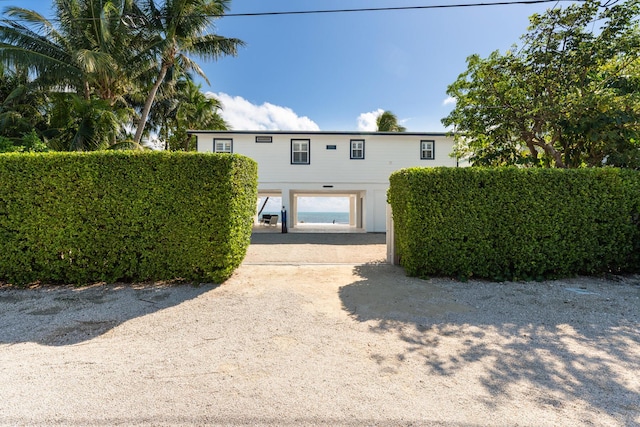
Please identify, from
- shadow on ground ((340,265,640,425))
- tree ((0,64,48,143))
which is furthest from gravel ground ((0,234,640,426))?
tree ((0,64,48,143))

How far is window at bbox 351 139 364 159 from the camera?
15320mm

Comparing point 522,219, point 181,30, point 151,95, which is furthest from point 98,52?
point 522,219

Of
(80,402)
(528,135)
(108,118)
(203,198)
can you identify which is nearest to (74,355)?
(80,402)

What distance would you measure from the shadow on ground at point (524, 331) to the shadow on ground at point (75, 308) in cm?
302

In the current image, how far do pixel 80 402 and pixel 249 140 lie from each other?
1421 centimetres

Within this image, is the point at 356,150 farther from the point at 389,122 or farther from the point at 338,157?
the point at 389,122

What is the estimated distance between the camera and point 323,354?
295cm

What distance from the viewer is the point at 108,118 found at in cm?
928

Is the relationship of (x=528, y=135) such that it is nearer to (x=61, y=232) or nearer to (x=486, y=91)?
(x=486, y=91)

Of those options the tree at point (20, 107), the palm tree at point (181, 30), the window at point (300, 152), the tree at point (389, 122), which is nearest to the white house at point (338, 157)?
the window at point (300, 152)

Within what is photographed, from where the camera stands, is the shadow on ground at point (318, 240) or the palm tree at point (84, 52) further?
the shadow on ground at point (318, 240)

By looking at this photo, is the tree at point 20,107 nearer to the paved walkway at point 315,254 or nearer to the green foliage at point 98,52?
the green foliage at point 98,52

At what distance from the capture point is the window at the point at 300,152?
50.3ft

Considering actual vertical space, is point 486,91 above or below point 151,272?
above
